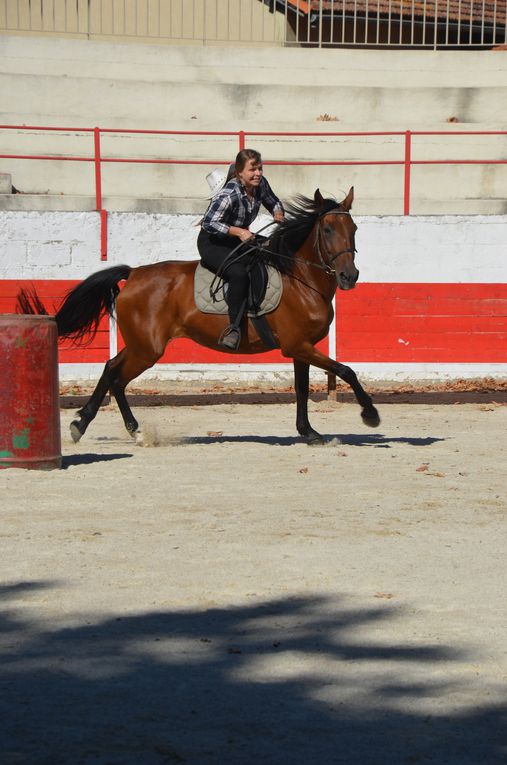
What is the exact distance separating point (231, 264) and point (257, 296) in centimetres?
33

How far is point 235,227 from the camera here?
1002cm

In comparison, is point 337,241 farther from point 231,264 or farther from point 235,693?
point 235,693

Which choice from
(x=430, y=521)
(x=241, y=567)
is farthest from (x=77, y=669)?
(x=430, y=521)

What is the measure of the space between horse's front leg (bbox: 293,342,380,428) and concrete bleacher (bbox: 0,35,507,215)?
6710 mm

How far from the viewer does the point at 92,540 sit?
672cm

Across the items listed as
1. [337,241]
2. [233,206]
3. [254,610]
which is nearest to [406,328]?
[337,241]

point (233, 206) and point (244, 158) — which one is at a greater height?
point (244, 158)

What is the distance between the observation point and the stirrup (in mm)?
10266

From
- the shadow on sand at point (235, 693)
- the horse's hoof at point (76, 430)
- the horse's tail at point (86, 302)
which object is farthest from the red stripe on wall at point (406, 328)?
the shadow on sand at point (235, 693)

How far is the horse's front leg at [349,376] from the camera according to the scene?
10031 millimetres

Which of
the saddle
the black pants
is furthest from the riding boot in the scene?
the saddle

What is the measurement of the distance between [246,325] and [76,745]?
6.83 metres

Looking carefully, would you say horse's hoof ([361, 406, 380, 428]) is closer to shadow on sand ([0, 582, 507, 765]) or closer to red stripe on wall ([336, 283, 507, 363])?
shadow on sand ([0, 582, 507, 765])

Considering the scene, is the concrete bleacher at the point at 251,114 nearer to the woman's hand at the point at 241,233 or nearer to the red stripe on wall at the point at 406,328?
the red stripe on wall at the point at 406,328
